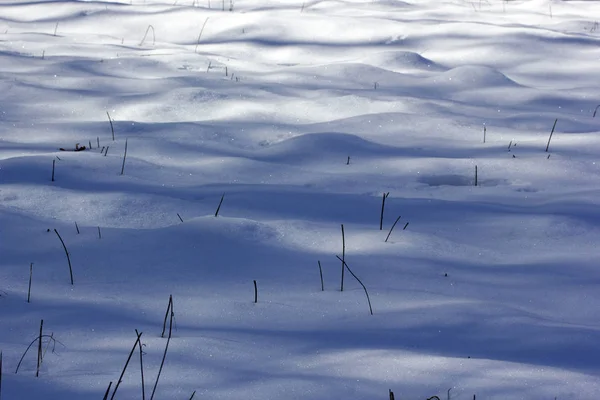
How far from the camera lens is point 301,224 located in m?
2.52

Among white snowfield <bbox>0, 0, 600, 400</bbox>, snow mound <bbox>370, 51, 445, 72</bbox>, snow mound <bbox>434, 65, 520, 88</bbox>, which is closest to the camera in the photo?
white snowfield <bbox>0, 0, 600, 400</bbox>

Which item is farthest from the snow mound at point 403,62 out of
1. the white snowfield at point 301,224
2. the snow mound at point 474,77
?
the snow mound at point 474,77

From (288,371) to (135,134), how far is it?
6.87 ft

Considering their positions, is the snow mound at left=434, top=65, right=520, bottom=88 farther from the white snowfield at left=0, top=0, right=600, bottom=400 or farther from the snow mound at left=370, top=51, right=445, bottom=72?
the snow mound at left=370, top=51, right=445, bottom=72

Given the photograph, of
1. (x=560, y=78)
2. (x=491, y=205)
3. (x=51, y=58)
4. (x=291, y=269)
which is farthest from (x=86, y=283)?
(x=560, y=78)

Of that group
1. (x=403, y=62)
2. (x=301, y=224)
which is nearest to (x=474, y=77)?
(x=403, y=62)

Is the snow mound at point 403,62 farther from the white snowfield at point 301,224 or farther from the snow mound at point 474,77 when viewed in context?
the snow mound at point 474,77

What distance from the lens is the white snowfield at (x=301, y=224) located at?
1707mm

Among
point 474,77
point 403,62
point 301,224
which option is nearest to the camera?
point 301,224

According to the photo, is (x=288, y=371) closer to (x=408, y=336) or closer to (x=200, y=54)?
(x=408, y=336)

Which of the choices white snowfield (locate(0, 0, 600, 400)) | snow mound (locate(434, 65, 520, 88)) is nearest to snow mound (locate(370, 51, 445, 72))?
white snowfield (locate(0, 0, 600, 400))

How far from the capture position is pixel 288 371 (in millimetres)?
1685

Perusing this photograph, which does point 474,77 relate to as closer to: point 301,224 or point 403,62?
point 403,62

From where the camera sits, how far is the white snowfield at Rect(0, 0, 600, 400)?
171cm
